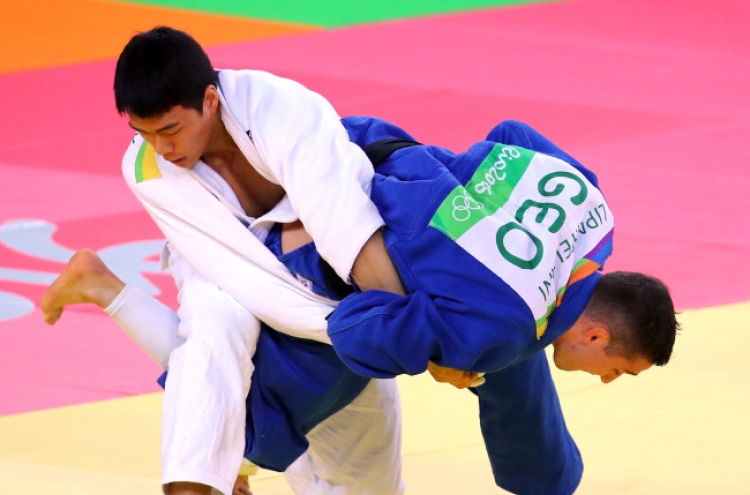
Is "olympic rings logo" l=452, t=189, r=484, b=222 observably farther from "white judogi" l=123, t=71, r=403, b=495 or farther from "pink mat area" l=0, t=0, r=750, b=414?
"pink mat area" l=0, t=0, r=750, b=414

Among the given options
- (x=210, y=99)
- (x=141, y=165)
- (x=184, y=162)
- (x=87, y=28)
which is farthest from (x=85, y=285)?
(x=87, y=28)

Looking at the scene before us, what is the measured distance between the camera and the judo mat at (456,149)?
4.45 meters

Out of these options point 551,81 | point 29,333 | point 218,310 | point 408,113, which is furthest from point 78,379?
point 551,81

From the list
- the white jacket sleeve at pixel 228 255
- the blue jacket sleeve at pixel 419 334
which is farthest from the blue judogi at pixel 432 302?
the white jacket sleeve at pixel 228 255

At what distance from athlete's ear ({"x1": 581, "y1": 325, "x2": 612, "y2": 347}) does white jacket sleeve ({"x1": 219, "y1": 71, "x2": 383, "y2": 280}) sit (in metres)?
0.54

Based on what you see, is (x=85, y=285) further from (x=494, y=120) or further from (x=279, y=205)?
(x=494, y=120)

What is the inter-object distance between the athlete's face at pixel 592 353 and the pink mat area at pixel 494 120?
1.98 metres

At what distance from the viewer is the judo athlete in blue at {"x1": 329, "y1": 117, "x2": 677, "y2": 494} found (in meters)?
3.23

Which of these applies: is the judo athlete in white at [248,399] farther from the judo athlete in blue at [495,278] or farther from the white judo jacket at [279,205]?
the judo athlete in blue at [495,278]

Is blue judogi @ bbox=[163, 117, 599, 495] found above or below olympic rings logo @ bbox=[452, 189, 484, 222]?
below

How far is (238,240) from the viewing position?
3.47m

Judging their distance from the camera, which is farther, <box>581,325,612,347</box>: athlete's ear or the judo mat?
the judo mat

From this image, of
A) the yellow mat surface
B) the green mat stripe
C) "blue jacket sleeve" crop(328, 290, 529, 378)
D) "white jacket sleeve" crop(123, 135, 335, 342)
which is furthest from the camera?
the green mat stripe

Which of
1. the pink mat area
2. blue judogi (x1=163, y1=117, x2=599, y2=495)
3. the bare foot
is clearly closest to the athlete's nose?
blue judogi (x1=163, y1=117, x2=599, y2=495)
